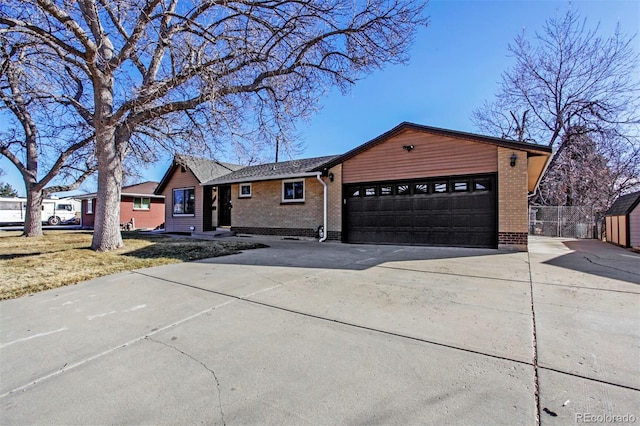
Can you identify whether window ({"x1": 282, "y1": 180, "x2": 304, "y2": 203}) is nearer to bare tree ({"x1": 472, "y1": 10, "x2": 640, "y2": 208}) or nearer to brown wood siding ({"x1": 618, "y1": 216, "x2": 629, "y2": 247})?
brown wood siding ({"x1": 618, "y1": 216, "x2": 629, "y2": 247})

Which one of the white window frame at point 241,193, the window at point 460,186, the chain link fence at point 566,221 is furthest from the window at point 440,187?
the chain link fence at point 566,221

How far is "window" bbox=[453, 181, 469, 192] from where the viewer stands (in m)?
9.34

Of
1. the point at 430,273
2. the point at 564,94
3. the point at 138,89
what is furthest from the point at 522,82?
the point at 138,89

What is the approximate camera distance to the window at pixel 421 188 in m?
9.92

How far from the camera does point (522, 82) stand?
20.4 metres

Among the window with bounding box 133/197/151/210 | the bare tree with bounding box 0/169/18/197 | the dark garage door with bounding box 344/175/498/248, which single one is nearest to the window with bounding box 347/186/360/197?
the dark garage door with bounding box 344/175/498/248

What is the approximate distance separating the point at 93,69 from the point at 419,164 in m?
9.98

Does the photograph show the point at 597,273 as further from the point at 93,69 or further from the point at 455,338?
the point at 93,69

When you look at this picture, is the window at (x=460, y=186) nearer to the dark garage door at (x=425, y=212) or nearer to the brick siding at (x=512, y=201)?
the dark garage door at (x=425, y=212)

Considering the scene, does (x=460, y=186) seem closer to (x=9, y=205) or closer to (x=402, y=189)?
(x=402, y=189)

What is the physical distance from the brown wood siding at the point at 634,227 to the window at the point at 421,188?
22.3ft

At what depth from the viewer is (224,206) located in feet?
56.1

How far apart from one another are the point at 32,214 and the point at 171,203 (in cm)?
632

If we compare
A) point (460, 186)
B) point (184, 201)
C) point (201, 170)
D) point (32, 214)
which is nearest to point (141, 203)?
point (184, 201)
